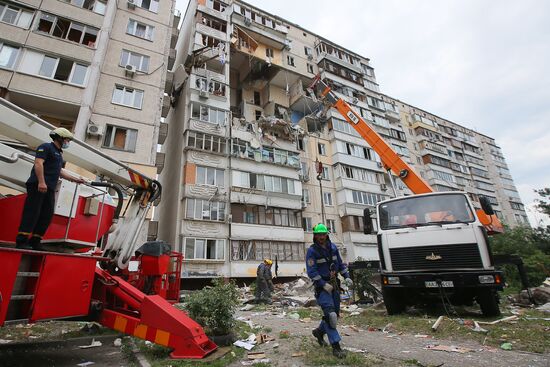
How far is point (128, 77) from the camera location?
1839cm

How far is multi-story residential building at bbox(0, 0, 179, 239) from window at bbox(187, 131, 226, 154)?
402 cm

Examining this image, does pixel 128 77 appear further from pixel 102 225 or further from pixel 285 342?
pixel 285 342

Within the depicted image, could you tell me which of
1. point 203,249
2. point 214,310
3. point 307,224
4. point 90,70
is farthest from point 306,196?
point 214,310

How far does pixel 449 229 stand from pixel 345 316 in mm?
3530

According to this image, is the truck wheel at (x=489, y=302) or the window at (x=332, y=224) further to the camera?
the window at (x=332, y=224)

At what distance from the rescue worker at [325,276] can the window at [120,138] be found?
1495 centimetres

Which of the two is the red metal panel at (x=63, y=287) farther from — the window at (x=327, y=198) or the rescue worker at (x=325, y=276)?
the window at (x=327, y=198)

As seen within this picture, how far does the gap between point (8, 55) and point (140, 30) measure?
836 cm

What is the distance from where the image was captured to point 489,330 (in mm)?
5473

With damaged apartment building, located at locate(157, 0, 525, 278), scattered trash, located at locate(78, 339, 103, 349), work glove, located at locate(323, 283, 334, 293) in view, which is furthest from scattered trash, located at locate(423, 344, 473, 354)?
damaged apartment building, located at locate(157, 0, 525, 278)

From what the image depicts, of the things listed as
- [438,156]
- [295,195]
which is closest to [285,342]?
[295,195]

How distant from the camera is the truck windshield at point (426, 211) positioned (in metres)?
7.38

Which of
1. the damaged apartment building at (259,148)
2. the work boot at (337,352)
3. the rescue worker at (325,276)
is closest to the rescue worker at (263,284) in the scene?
the rescue worker at (325,276)

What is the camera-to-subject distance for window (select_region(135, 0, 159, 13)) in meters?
21.6
